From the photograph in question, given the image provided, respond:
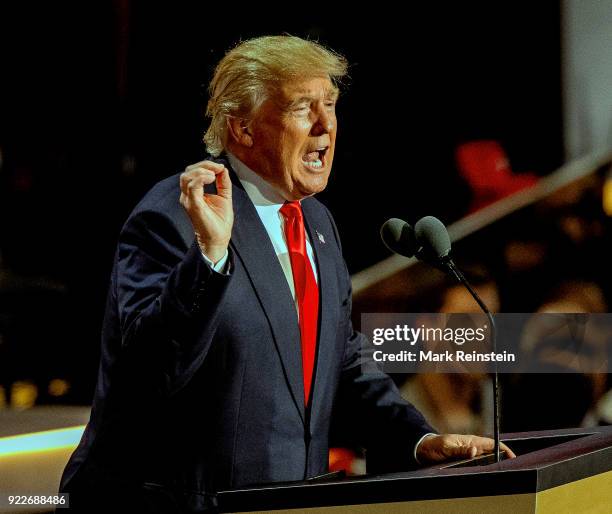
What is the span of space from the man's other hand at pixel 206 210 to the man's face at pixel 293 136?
35 cm

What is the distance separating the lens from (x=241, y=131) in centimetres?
203

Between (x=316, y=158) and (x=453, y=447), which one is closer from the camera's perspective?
(x=453, y=447)

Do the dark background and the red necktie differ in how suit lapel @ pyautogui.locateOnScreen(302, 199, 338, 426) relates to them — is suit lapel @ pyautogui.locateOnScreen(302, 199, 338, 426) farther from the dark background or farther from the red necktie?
the dark background

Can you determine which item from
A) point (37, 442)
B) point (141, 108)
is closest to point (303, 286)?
point (37, 442)

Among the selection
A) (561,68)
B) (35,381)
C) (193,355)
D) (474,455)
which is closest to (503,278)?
(561,68)

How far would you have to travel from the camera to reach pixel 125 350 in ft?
5.84

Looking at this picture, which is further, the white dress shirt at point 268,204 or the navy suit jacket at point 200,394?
the white dress shirt at point 268,204

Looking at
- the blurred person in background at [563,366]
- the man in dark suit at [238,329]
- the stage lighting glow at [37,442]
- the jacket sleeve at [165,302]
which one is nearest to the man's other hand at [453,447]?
the man in dark suit at [238,329]

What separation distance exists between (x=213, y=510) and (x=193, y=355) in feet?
1.04

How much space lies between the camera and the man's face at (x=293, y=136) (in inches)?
78.8

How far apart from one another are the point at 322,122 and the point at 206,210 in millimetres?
499

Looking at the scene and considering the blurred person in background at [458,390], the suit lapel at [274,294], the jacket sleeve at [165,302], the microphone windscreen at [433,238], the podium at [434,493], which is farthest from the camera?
the blurred person in background at [458,390]

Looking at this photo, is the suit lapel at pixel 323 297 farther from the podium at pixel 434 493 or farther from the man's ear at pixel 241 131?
the podium at pixel 434 493

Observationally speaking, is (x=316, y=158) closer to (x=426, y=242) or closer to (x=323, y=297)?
(x=323, y=297)
